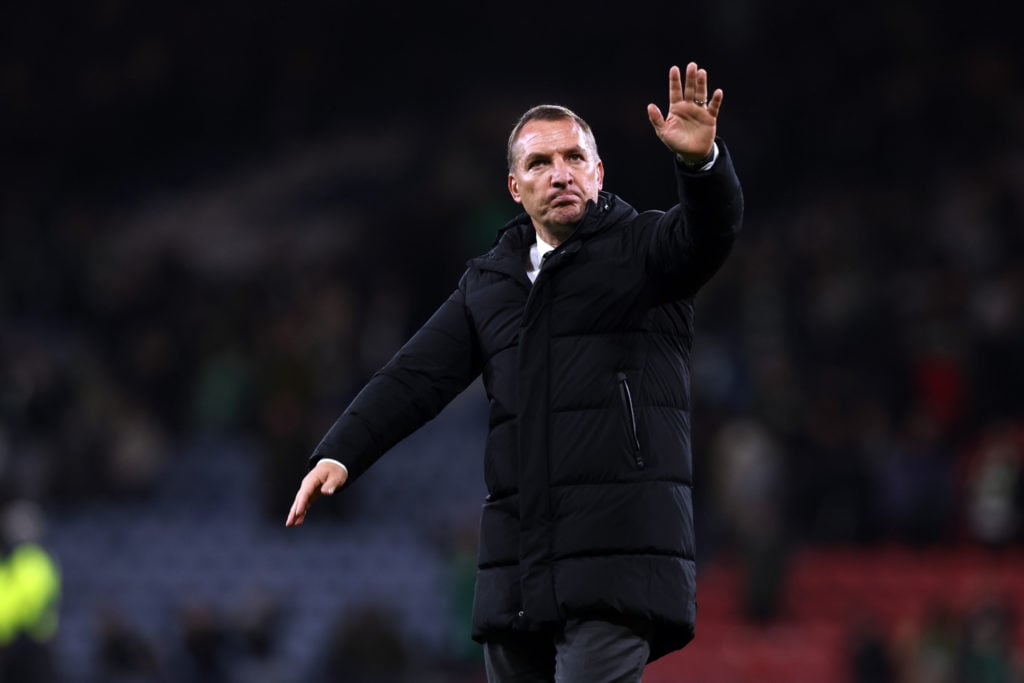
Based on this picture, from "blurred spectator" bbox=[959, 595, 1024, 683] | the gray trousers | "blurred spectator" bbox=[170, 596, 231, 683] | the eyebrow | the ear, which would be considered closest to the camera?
the gray trousers

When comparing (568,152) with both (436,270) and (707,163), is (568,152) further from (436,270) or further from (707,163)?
(436,270)

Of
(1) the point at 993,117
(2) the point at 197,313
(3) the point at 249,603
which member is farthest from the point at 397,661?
(1) the point at 993,117

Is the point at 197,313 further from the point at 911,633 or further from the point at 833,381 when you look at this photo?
the point at 911,633

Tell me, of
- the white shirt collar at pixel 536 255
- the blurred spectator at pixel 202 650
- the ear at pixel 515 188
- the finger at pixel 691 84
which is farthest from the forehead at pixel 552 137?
the blurred spectator at pixel 202 650

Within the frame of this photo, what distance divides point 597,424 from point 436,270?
1081 centimetres

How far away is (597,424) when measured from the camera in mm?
4008

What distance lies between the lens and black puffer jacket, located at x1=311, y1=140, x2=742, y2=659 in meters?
3.95

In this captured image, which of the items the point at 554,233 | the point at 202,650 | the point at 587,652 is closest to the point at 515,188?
the point at 554,233

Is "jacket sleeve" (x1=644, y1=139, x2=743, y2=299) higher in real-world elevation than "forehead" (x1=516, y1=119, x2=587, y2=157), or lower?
lower

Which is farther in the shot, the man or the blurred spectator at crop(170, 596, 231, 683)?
the blurred spectator at crop(170, 596, 231, 683)

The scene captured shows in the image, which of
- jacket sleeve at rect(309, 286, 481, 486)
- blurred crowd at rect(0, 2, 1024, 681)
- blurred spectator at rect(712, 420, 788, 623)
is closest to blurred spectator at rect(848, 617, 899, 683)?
blurred crowd at rect(0, 2, 1024, 681)

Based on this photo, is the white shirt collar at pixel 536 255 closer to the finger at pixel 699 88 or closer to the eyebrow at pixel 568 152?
the eyebrow at pixel 568 152

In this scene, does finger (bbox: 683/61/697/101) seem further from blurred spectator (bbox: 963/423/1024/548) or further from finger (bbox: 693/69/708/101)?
blurred spectator (bbox: 963/423/1024/548)

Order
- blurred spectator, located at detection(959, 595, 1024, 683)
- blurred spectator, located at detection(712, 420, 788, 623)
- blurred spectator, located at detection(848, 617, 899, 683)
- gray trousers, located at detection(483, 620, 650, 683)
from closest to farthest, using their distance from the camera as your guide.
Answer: gray trousers, located at detection(483, 620, 650, 683) < blurred spectator, located at detection(959, 595, 1024, 683) < blurred spectator, located at detection(848, 617, 899, 683) < blurred spectator, located at detection(712, 420, 788, 623)
